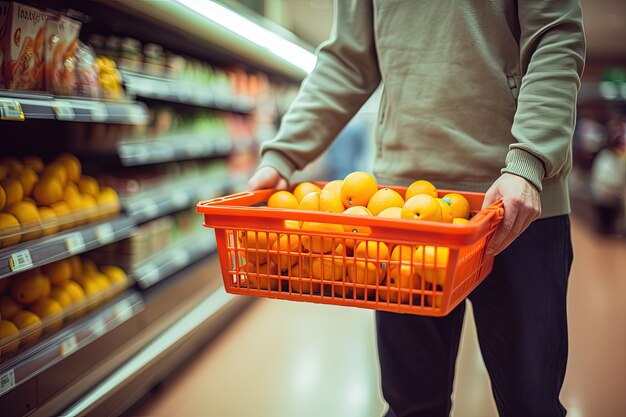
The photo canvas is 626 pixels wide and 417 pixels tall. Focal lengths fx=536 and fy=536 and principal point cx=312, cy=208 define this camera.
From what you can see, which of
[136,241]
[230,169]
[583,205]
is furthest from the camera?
[583,205]

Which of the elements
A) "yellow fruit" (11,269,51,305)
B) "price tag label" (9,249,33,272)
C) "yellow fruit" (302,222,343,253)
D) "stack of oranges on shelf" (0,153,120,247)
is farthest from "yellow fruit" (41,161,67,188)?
"yellow fruit" (302,222,343,253)

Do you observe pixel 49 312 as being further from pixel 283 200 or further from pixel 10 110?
pixel 283 200

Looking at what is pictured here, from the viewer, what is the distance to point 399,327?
1.49 m

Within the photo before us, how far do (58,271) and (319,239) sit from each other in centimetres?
158

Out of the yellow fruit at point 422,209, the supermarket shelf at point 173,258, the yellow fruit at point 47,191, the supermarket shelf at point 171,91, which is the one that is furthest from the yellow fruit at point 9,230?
the yellow fruit at point 422,209

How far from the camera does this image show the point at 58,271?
2.21 m

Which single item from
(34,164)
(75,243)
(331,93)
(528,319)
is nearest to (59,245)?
(75,243)

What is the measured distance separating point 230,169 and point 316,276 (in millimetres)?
3465

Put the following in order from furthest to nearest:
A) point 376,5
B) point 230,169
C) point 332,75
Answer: point 230,169 < point 332,75 < point 376,5

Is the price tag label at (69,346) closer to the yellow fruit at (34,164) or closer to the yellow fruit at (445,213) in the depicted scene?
the yellow fruit at (34,164)

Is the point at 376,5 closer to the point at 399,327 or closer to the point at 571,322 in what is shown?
the point at 399,327

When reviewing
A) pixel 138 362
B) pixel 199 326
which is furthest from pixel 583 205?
pixel 138 362

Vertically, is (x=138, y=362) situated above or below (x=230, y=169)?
below

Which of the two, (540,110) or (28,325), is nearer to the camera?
(540,110)
